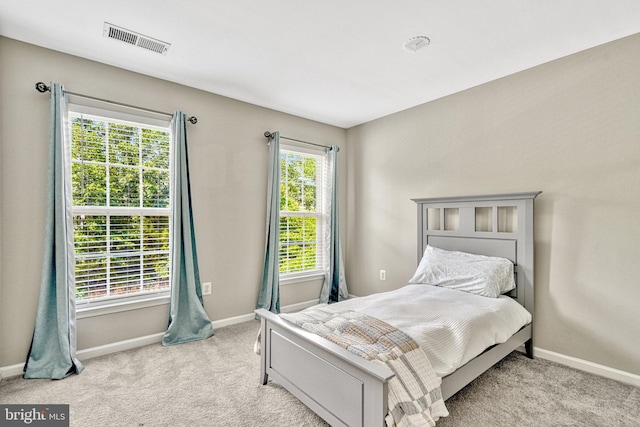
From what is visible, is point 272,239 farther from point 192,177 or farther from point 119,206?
point 119,206

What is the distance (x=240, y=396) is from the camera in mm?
2086

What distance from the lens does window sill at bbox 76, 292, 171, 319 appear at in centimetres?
257

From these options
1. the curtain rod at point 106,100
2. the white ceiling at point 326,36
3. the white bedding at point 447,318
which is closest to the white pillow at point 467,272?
the white bedding at point 447,318

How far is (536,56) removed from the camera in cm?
254

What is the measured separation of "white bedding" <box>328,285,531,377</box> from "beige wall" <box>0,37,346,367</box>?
1.52m

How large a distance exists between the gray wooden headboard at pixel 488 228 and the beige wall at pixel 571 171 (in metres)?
0.12

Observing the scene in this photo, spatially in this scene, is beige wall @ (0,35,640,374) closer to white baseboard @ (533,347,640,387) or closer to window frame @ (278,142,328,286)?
white baseboard @ (533,347,640,387)

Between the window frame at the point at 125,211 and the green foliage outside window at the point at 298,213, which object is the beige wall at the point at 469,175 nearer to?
the window frame at the point at 125,211

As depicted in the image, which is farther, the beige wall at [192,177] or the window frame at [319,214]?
the window frame at [319,214]

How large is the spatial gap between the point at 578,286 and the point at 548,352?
61 centimetres

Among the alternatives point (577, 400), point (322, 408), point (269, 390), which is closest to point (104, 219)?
point (269, 390)

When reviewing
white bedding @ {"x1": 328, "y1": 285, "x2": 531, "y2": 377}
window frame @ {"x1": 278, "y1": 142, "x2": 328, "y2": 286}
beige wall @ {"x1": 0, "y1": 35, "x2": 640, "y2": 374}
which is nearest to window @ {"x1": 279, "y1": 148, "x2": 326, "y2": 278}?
window frame @ {"x1": 278, "y1": 142, "x2": 328, "y2": 286}

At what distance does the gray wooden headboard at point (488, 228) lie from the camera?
105 inches

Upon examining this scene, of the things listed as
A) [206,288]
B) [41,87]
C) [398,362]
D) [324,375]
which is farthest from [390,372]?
[41,87]
